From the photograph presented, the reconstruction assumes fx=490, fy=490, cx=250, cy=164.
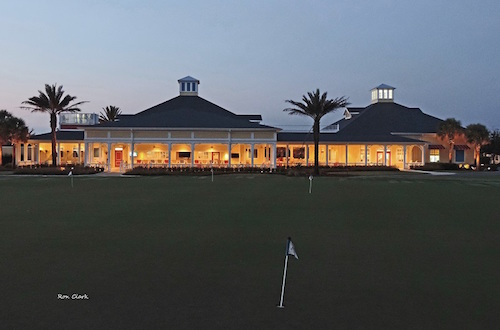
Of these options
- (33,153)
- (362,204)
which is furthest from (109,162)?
(362,204)

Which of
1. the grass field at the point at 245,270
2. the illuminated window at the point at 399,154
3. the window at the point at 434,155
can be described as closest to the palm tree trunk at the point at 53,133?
the grass field at the point at 245,270

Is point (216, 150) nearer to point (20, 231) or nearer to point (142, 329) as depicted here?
point (20, 231)

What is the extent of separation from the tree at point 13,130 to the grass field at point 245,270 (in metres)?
43.0

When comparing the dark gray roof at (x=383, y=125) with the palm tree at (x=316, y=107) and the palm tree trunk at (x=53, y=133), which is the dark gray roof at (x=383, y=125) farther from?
the palm tree trunk at (x=53, y=133)

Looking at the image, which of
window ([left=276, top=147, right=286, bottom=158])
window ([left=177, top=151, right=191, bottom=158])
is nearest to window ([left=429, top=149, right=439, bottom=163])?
window ([left=276, top=147, right=286, bottom=158])

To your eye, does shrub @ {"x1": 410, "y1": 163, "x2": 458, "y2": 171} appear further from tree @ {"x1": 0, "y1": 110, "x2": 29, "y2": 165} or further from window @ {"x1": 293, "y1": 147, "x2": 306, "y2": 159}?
tree @ {"x1": 0, "y1": 110, "x2": 29, "y2": 165}

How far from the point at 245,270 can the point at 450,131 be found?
54.1 meters

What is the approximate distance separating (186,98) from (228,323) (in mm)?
58539

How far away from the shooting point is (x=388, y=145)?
2141 inches

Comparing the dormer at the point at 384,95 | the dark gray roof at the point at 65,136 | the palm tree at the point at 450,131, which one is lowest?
the dark gray roof at the point at 65,136

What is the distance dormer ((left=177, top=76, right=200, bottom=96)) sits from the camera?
206 feet

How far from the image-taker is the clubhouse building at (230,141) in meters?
48.0

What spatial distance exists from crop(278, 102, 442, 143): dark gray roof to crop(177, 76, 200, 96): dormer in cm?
1338

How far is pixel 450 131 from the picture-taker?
56188 millimetres
